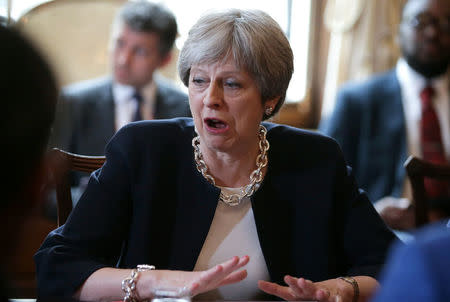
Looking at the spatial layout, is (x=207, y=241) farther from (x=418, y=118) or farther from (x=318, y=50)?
(x=318, y=50)

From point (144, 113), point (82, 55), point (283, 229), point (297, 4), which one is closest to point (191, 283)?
point (283, 229)

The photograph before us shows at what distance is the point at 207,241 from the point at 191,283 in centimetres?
39

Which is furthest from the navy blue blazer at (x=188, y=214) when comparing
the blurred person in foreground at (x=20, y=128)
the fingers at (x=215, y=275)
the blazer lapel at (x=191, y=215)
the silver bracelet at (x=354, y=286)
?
the blurred person in foreground at (x=20, y=128)

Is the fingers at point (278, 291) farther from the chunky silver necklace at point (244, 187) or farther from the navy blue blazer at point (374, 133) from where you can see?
the navy blue blazer at point (374, 133)

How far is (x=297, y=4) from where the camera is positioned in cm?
525

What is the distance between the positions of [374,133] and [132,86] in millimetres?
1540

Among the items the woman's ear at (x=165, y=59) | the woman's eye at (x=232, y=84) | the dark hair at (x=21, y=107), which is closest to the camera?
the dark hair at (x=21, y=107)

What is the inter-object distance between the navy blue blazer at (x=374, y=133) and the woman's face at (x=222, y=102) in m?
1.78

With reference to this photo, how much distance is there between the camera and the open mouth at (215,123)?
1995 mm

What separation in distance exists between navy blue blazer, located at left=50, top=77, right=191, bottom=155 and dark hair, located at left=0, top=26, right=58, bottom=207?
291 centimetres

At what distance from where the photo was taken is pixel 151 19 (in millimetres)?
4082

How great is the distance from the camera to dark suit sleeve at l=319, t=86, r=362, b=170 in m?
3.72

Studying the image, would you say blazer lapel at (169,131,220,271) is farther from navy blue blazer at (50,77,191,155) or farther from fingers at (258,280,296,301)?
navy blue blazer at (50,77,191,155)

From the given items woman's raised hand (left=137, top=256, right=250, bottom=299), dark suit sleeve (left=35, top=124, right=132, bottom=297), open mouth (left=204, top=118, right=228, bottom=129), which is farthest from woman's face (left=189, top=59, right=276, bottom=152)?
woman's raised hand (left=137, top=256, right=250, bottom=299)
